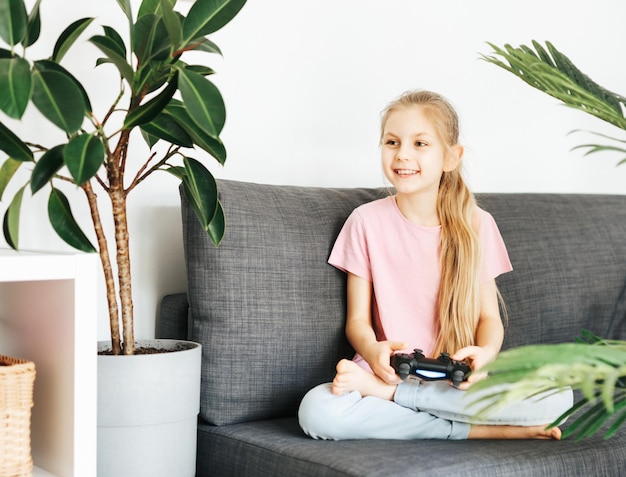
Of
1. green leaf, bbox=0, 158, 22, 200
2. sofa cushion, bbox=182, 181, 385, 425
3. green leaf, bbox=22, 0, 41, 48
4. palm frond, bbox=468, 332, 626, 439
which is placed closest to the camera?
palm frond, bbox=468, 332, 626, 439

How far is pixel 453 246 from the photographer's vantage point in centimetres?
179

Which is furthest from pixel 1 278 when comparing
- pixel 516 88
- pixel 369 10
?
pixel 516 88

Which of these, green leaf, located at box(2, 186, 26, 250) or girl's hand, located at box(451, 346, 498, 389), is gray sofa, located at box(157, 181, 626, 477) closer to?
girl's hand, located at box(451, 346, 498, 389)

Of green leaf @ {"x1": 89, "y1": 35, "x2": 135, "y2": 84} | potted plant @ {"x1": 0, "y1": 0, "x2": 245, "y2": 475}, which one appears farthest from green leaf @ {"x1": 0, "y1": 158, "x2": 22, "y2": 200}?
green leaf @ {"x1": 89, "y1": 35, "x2": 135, "y2": 84}

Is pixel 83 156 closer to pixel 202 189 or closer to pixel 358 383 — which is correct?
pixel 202 189

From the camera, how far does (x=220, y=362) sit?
→ 159 cm

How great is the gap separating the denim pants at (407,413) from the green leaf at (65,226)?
485mm

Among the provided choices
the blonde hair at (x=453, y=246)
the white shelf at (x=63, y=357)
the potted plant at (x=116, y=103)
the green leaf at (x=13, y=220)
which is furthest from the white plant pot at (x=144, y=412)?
the blonde hair at (x=453, y=246)

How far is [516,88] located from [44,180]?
161 cm

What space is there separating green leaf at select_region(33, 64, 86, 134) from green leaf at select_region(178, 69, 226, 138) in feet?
0.47

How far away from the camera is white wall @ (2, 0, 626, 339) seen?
1.86 meters

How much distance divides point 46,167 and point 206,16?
324 mm

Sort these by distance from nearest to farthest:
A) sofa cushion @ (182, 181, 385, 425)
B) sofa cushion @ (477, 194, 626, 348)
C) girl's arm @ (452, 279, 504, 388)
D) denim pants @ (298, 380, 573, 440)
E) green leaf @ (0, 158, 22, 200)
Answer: green leaf @ (0, 158, 22, 200), denim pants @ (298, 380, 573, 440), sofa cushion @ (182, 181, 385, 425), girl's arm @ (452, 279, 504, 388), sofa cushion @ (477, 194, 626, 348)

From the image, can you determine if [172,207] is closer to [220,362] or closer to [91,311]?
[220,362]
